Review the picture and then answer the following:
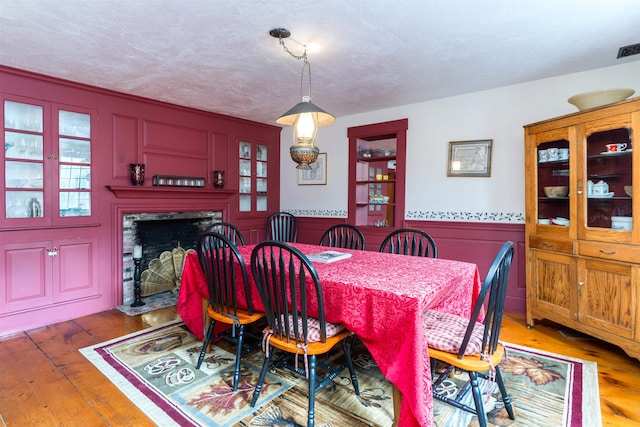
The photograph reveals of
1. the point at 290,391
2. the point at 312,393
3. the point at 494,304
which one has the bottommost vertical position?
the point at 290,391

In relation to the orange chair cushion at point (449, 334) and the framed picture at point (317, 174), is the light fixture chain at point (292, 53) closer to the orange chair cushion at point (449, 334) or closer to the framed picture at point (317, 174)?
the orange chair cushion at point (449, 334)

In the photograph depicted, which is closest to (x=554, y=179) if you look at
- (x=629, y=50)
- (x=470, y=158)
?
(x=470, y=158)

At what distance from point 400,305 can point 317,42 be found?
187cm

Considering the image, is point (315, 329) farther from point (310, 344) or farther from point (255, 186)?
point (255, 186)

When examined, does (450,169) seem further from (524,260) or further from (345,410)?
(345,410)

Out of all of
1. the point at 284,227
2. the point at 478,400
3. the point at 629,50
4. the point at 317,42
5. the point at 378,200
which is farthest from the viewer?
the point at 284,227

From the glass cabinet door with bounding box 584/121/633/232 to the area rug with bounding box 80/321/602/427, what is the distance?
1.06 meters

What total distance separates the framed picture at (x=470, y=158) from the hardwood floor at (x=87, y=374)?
1519 mm

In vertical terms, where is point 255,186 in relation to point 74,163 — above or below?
below

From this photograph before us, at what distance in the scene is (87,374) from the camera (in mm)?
2193

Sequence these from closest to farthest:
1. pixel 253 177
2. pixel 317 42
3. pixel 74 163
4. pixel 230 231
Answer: pixel 317 42 < pixel 74 163 < pixel 230 231 < pixel 253 177

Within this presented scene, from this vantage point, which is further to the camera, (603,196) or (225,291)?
(603,196)

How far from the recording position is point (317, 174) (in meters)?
4.79

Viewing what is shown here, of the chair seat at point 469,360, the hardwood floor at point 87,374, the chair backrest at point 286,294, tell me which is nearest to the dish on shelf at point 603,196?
the hardwood floor at point 87,374
